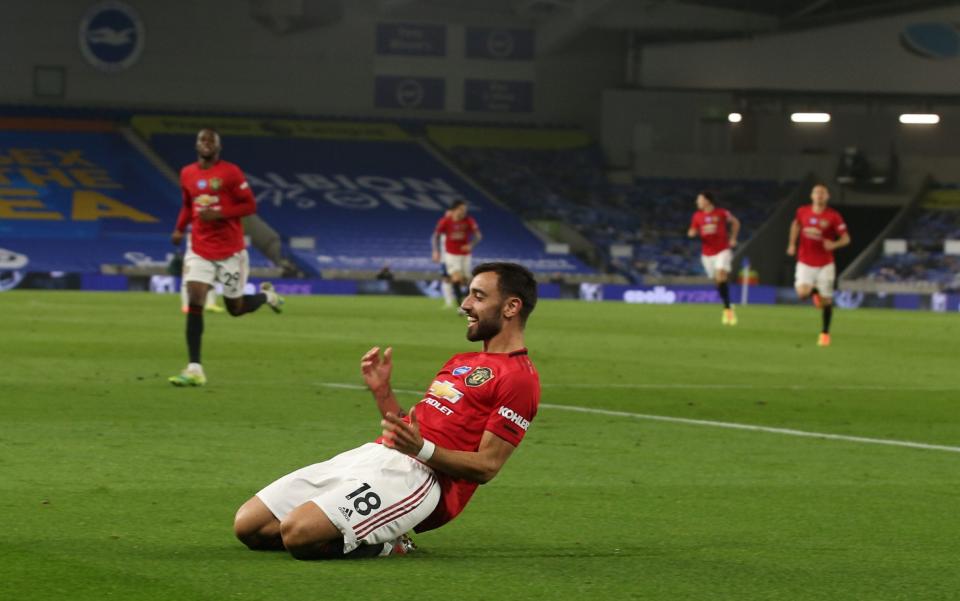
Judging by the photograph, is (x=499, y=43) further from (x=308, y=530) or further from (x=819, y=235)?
(x=308, y=530)

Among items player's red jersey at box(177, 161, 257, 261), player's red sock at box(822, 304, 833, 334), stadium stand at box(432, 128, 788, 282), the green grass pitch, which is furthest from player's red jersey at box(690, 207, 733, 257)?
stadium stand at box(432, 128, 788, 282)

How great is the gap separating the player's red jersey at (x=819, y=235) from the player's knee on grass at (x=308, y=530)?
62.7ft

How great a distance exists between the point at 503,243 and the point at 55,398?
39.1m

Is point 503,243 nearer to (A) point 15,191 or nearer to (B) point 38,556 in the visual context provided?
(A) point 15,191

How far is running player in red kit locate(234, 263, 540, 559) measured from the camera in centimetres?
626

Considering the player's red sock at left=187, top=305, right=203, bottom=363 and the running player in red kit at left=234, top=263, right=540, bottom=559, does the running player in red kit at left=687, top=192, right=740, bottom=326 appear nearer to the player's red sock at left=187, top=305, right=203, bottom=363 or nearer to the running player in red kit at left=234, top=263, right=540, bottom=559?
the player's red sock at left=187, top=305, right=203, bottom=363

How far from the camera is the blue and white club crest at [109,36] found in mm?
53438

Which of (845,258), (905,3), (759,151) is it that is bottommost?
(845,258)

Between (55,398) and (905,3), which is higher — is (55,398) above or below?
below

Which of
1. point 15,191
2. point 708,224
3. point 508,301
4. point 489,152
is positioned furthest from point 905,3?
point 508,301

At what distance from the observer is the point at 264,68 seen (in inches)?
2179

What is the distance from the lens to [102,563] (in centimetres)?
609

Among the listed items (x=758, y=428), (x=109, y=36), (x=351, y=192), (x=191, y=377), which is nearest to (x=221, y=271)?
(x=191, y=377)

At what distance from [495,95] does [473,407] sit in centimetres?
5139
